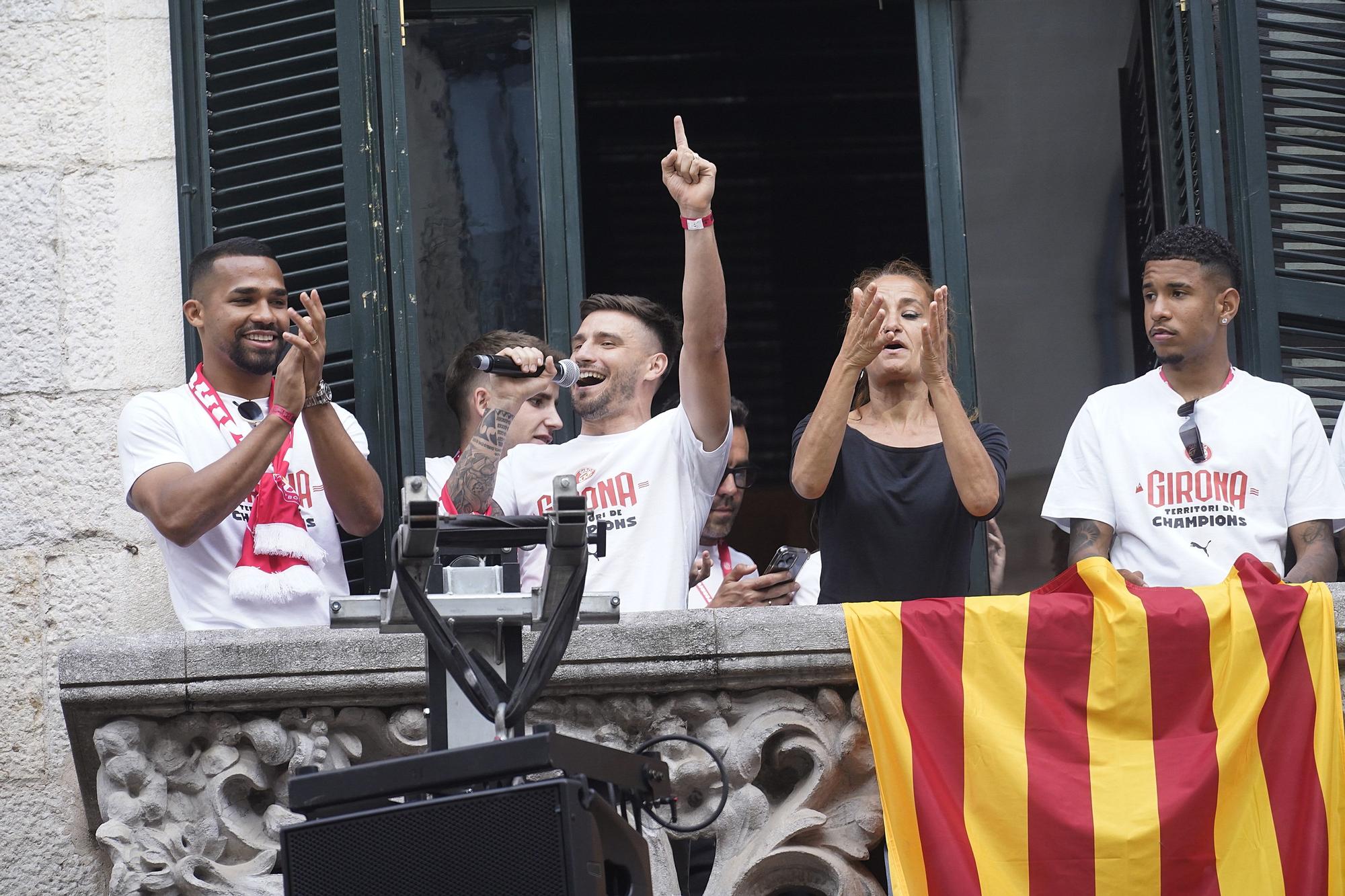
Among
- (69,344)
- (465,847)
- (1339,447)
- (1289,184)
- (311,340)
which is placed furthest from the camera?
(1289,184)

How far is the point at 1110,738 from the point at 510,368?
1.68 meters

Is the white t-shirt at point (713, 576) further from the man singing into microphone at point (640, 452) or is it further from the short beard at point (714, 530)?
the man singing into microphone at point (640, 452)

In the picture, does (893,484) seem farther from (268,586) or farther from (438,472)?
(268,586)

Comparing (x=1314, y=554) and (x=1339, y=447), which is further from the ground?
(x=1339, y=447)

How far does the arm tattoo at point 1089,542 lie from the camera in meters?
5.63

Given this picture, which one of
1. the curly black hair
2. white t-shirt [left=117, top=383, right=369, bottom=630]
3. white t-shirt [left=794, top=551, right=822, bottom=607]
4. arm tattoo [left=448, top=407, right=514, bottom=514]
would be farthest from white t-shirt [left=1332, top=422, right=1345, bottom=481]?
white t-shirt [left=117, top=383, right=369, bottom=630]

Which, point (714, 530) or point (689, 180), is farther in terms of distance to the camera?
point (714, 530)

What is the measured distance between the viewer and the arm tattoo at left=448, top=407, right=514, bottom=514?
17.8ft

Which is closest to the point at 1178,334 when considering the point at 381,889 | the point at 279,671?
the point at 279,671

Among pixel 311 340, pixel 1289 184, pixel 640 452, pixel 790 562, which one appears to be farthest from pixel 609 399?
pixel 1289 184

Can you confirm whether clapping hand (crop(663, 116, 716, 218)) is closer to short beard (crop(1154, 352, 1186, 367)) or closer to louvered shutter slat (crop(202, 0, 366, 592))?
louvered shutter slat (crop(202, 0, 366, 592))

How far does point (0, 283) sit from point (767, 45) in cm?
414

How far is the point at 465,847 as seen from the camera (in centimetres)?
340

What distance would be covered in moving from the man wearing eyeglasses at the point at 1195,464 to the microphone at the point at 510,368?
4.54 feet
